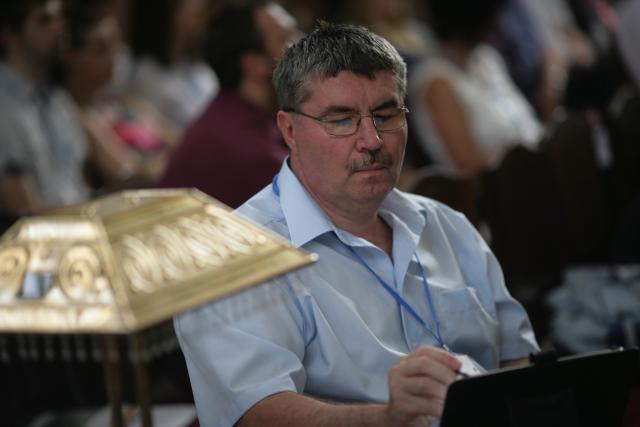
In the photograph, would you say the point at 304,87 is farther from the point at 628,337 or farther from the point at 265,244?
the point at 628,337

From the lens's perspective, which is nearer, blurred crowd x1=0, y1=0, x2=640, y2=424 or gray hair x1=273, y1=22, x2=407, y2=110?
gray hair x1=273, y1=22, x2=407, y2=110

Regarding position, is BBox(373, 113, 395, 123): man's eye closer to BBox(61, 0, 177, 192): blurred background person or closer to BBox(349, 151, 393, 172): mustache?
BBox(349, 151, 393, 172): mustache

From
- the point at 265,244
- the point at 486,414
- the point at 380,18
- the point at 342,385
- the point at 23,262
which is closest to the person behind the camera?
the point at 23,262

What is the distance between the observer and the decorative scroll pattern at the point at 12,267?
1396 millimetres

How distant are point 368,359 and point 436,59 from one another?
3225mm

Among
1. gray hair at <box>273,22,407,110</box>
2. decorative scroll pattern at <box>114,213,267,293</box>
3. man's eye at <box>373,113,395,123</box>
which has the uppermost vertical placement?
gray hair at <box>273,22,407,110</box>

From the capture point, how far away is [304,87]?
207 centimetres

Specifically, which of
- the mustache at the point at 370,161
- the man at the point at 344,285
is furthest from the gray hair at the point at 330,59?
the mustache at the point at 370,161

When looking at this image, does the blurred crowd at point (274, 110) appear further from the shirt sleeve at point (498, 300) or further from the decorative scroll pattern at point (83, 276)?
the decorative scroll pattern at point (83, 276)

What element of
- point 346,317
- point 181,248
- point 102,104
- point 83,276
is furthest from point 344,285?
point 102,104

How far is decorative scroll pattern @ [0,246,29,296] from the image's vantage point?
1396mm

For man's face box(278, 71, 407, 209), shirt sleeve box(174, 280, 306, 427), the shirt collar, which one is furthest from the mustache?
shirt sleeve box(174, 280, 306, 427)

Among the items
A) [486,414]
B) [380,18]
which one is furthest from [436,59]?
[486,414]

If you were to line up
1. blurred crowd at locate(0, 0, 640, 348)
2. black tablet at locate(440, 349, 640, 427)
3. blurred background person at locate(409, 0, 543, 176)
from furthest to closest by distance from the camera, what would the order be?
1. blurred background person at locate(409, 0, 543, 176)
2. blurred crowd at locate(0, 0, 640, 348)
3. black tablet at locate(440, 349, 640, 427)
